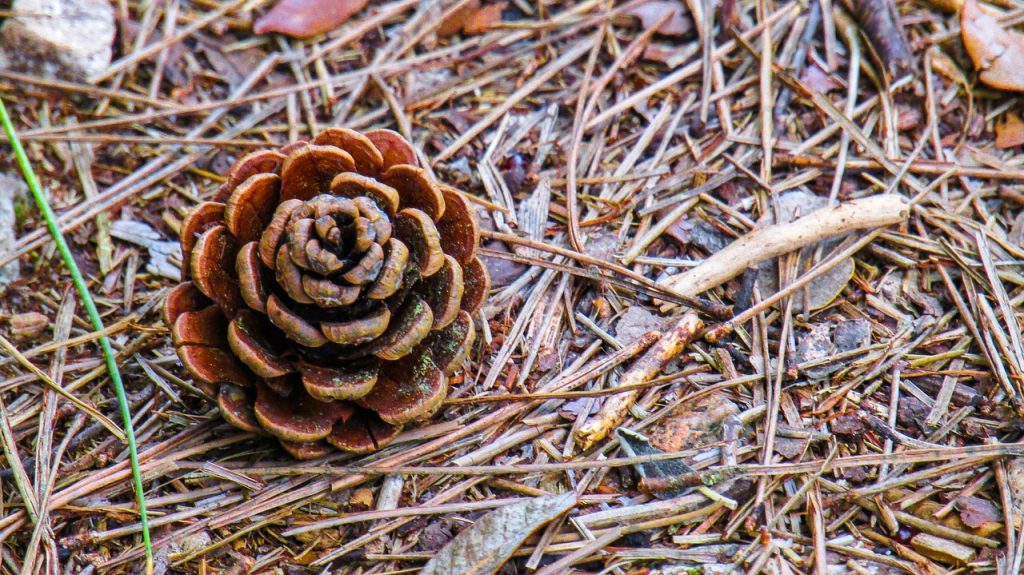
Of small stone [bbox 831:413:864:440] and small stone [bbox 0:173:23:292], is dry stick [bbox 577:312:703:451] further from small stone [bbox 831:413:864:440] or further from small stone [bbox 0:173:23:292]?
small stone [bbox 0:173:23:292]

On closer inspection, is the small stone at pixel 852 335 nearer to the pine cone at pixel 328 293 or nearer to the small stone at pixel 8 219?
the pine cone at pixel 328 293

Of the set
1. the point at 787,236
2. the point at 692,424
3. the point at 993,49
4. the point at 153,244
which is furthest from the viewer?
the point at 993,49

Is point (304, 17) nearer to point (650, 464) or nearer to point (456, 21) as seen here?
point (456, 21)

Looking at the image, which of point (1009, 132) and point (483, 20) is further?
point (483, 20)

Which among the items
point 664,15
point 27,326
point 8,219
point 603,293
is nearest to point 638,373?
point 603,293

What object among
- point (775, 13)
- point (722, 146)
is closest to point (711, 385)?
point (722, 146)

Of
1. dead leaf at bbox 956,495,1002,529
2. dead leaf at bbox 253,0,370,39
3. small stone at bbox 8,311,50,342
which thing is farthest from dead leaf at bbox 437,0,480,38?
dead leaf at bbox 956,495,1002,529

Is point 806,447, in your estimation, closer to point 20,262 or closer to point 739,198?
point 739,198
